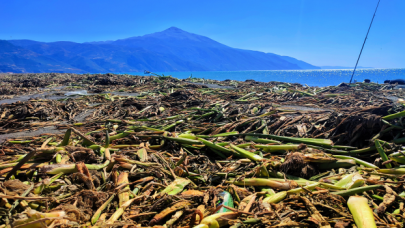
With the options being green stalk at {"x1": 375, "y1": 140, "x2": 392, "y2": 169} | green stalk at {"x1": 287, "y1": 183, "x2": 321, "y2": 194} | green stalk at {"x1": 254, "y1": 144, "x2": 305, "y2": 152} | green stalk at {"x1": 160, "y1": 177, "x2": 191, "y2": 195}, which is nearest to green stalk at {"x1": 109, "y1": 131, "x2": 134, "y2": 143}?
green stalk at {"x1": 160, "y1": 177, "x2": 191, "y2": 195}

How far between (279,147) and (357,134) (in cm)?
126

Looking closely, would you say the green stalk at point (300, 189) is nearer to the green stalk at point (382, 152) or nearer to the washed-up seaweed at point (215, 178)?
the washed-up seaweed at point (215, 178)

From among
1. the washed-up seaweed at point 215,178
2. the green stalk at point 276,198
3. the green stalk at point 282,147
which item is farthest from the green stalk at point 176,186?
the green stalk at point 282,147

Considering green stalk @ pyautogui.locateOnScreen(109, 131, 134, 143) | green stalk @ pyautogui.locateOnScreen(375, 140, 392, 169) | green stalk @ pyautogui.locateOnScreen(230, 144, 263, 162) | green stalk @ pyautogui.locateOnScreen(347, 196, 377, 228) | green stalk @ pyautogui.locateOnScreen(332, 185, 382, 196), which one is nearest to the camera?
green stalk @ pyautogui.locateOnScreen(347, 196, 377, 228)

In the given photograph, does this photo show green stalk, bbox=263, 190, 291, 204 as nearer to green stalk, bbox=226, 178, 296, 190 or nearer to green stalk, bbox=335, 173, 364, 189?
green stalk, bbox=226, 178, 296, 190

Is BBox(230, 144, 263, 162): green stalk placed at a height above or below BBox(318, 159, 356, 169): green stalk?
above

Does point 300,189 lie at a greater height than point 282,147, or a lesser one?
lesser

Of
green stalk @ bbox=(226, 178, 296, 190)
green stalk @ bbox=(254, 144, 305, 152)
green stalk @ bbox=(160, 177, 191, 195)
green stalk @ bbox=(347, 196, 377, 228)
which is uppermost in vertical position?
green stalk @ bbox=(254, 144, 305, 152)

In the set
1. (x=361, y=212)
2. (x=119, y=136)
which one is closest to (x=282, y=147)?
(x=361, y=212)

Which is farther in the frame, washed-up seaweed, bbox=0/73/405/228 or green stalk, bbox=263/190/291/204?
green stalk, bbox=263/190/291/204

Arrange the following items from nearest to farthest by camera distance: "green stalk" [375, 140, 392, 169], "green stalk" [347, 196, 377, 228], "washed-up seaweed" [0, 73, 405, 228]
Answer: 1. "green stalk" [347, 196, 377, 228]
2. "washed-up seaweed" [0, 73, 405, 228]
3. "green stalk" [375, 140, 392, 169]

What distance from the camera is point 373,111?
3439 mm

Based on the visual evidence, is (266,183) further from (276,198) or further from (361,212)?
(361,212)

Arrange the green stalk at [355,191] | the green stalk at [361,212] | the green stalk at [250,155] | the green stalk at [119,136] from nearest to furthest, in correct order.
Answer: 1. the green stalk at [361,212]
2. the green stalk at [355,191]
3. the green stalk at [250,155]
4. the green stalk at [119,136]
